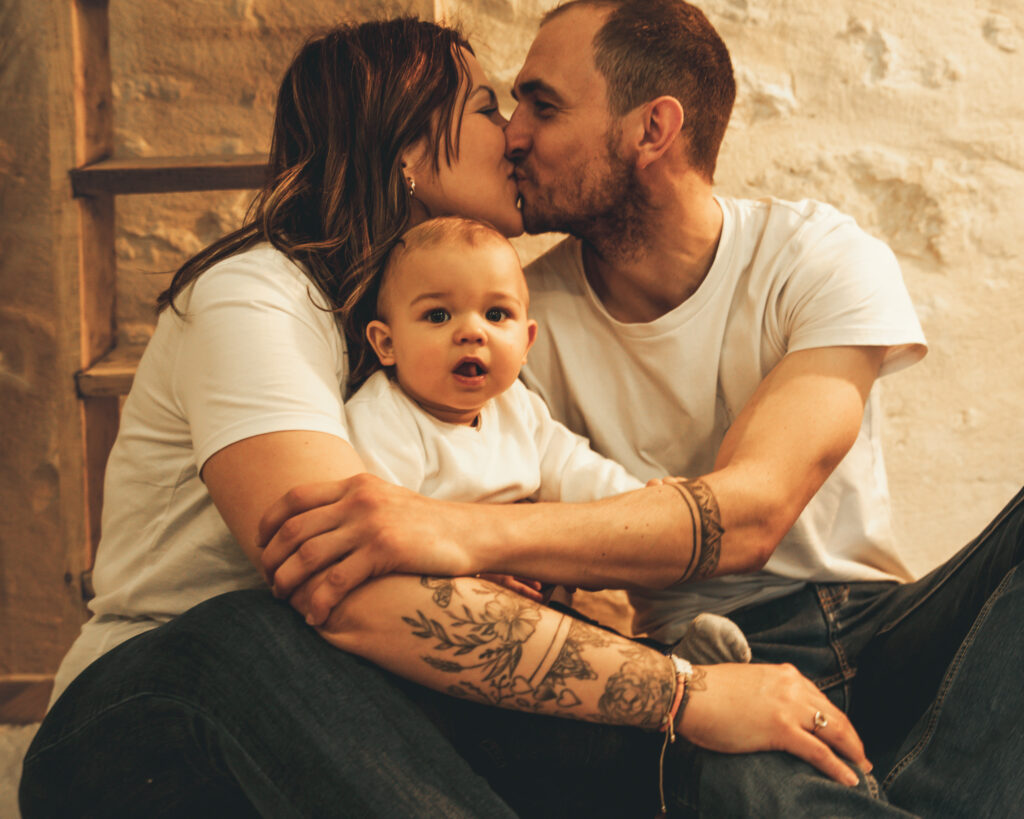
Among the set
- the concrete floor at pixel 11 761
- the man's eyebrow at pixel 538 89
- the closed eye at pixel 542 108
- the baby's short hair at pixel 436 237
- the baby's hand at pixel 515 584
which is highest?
the man's eyebrow at pixel 538 89

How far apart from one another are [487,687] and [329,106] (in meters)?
0.98

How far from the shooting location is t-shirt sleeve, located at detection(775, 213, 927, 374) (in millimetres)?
1463

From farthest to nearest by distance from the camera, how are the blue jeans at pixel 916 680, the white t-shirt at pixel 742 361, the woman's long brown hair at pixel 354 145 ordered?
the white t-shirt at pixel 742 361, the woman's long brown hair at pixel 354 145, the blue jeans at pixel 916 680

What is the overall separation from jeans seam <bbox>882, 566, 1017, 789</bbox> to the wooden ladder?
5.04 feet

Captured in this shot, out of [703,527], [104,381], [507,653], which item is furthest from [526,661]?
[104,381]

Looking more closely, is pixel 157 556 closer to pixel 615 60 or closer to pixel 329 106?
pixel 329 106

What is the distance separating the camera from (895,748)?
1321 mm

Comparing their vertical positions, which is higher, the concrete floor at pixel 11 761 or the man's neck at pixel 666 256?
the man's neck at pixel 666 256

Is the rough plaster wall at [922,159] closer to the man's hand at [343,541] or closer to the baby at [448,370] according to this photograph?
the baby at [448,370]

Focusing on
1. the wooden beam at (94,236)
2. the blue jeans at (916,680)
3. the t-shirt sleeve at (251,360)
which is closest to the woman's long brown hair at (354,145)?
the t-shirt sleeve at (251,360)

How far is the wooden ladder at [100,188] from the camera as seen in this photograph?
178cm

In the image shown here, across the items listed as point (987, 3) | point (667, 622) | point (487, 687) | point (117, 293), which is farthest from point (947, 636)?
point (117, 293)

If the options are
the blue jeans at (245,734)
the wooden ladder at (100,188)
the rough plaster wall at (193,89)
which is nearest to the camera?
the blue jeans at (245,734)

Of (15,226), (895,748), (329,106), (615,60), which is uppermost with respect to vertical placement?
(615,60)
